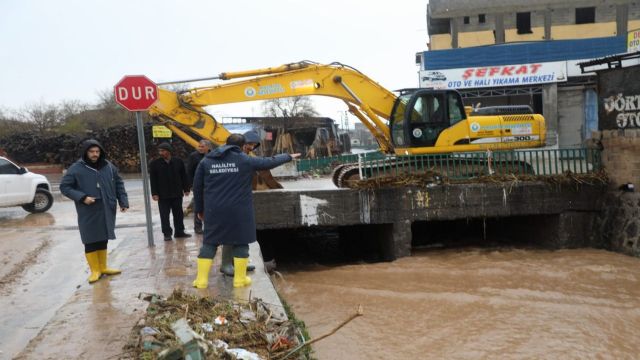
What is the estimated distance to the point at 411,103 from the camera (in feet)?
34.7

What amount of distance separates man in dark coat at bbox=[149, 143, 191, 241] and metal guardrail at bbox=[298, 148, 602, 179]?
11.0 ft

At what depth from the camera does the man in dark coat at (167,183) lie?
8.16m

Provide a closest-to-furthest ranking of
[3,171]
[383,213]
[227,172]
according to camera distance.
A: 1. [227,172]
2. [383,213]
3. [3,171]

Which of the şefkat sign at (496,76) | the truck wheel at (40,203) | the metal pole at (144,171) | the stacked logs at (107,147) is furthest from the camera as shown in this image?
the stacked logs at (107,147)

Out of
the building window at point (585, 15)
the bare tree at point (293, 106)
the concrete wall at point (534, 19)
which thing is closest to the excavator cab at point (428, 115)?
the concrete wall at point (534, 19)

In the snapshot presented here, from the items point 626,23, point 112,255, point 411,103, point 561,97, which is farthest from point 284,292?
point 626,23

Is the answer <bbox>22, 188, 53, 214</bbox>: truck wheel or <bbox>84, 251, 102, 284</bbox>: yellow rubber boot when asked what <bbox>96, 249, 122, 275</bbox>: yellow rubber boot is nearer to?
<bbox>84, 251, 102, 284</bbox>: yellow rubber boot

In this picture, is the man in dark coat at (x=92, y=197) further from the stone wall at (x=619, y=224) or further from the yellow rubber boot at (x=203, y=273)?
the stone wall at (x=619, y=224)

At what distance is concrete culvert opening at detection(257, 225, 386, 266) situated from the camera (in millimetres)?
11009

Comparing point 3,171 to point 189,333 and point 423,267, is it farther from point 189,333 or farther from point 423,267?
point 189,333

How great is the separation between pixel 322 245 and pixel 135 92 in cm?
683

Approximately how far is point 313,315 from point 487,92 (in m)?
20.0

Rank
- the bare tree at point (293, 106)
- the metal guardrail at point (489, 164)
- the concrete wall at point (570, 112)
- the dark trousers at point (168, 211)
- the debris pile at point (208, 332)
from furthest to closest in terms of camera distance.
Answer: the bare tree at point (293, 106)
the concrete wall at point (570, 112)
the metal guardrail at point (489, 164)
the dark trousers at point (168, 211)
the debris pile at point (208, 332)

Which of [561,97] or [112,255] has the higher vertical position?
[561,97]
